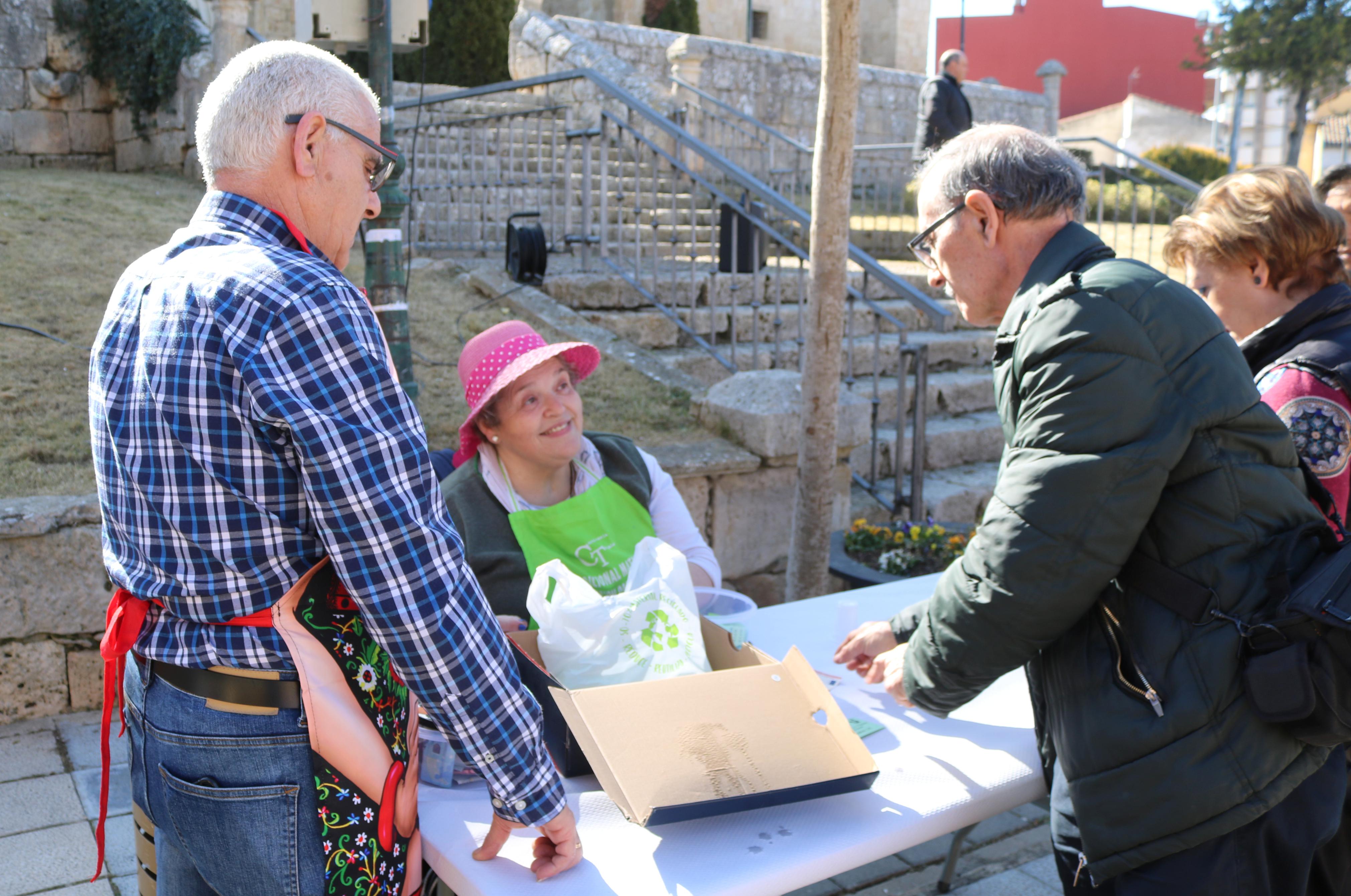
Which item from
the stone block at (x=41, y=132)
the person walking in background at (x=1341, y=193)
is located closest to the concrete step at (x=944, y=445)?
the person walking in background at (x=1341, y=193)

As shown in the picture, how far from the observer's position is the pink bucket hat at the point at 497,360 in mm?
2434

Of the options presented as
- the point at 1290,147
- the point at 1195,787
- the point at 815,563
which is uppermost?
the point at 1290,147

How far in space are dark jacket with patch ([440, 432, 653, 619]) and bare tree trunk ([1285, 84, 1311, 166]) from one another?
18.8 metres

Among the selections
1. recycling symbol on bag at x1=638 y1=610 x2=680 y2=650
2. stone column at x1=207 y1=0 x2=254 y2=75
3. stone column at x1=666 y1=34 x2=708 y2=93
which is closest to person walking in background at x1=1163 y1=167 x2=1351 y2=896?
recycling symbol on bag at x1=638 y1=610 x2=680 y2=650

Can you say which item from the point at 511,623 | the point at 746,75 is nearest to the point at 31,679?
the point at 511,623

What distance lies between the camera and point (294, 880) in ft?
4.11

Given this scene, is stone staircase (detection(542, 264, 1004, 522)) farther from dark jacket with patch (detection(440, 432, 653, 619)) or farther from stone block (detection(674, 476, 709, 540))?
dark jacket with patch (detection(440, 432, 653, 619))

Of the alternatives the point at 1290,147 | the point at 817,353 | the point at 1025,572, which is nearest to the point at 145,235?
the point at 817,353

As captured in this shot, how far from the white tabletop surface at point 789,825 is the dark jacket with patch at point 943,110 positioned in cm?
737

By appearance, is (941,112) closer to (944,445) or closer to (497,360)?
(944,445)

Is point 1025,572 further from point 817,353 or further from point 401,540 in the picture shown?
point 817,353

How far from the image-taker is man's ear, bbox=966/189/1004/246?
154 centimetres

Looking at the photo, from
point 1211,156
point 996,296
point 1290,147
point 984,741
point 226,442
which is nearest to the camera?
point 226,442

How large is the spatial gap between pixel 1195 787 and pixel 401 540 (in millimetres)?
1048
